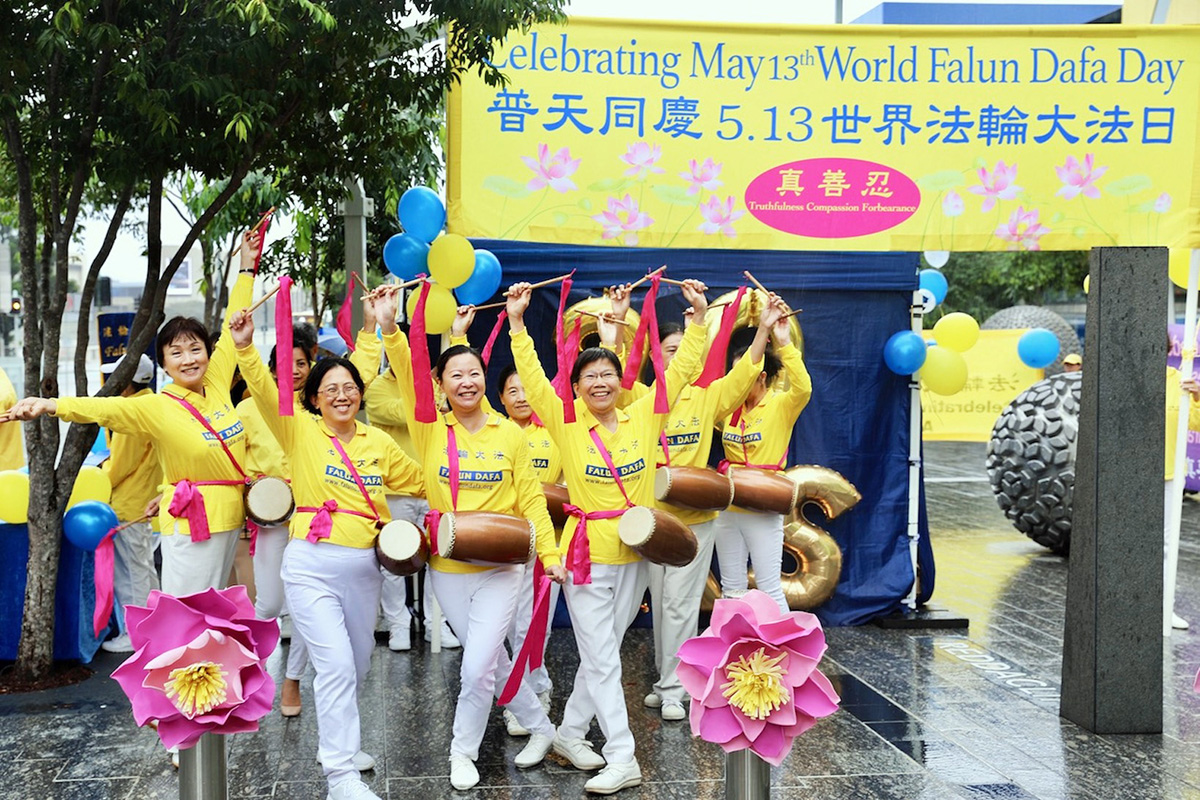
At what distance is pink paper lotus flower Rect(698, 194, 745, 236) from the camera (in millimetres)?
7336

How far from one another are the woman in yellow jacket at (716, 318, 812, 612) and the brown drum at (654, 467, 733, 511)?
63 cm

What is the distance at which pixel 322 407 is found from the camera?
499 cm

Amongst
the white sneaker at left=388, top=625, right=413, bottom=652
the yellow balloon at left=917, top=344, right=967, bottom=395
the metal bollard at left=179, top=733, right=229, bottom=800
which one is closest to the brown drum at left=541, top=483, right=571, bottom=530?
the white sneaker at left=388, top=625, right=413, bottom=652

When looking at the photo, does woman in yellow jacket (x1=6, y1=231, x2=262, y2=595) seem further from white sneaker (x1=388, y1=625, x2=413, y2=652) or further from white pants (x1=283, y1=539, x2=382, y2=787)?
white sneaker (x1=388, y1=625, x2=413, y2=652)

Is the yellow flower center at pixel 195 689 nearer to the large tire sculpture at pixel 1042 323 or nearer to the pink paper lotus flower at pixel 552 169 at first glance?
the pink paper lotus flower at pixel 552 169

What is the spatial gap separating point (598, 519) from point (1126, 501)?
7.83 feet

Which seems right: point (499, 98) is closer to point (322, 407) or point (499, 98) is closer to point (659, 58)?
point (659, 58)

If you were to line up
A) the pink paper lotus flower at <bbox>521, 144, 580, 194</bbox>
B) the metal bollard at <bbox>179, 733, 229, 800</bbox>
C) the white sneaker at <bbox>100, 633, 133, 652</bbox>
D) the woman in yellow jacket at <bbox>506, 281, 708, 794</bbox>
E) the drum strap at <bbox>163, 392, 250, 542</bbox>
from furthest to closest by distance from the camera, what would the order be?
the pink paper lotus flower at <bbox>521, 144, 580, 194</bbox> < the white sneaker at <bbox>100, 633, 133, 652</bbox> < the drum strap at <bbox>163, 392, 250, 542</bbox> < the woman in yellow jacket at <bbox>506, 281, 708, 794</bbox> < the metal bollard at <bbox>179, 733, 229, 800</bbox>

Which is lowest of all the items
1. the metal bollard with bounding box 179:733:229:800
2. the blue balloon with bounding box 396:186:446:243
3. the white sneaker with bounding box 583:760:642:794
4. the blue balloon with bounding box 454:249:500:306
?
the white sneaker with bounding box 583:760:642:794

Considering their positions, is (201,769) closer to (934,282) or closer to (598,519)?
(598,519)

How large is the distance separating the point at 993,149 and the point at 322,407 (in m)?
4.38

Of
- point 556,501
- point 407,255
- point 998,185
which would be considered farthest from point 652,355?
point 998,185

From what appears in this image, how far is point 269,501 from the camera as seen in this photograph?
209 inches

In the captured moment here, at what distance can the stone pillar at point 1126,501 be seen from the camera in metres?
5.62
